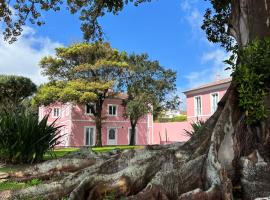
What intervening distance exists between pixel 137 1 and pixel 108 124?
37.0 m

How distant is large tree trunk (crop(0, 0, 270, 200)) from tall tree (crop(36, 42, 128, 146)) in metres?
31.8

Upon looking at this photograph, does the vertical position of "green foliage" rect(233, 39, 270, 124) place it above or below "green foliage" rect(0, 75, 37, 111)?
below

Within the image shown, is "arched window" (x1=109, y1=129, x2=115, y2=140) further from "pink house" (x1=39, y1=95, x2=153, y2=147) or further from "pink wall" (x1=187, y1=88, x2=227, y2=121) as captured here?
"pink wall" (x1=187, y1=88, x2=227, y2=121)

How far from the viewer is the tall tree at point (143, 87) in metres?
43.8

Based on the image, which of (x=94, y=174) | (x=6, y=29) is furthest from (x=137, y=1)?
(x=94, y=174)

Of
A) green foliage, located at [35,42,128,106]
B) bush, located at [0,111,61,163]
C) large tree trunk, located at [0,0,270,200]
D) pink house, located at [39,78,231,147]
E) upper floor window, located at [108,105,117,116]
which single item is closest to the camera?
large tree trunk, located at [0,0,270,200]

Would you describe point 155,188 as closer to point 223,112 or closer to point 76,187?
point 76,187

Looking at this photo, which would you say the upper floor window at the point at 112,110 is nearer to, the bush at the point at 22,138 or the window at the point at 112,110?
the window at the point at 112,110

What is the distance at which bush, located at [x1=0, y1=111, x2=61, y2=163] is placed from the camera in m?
11.1

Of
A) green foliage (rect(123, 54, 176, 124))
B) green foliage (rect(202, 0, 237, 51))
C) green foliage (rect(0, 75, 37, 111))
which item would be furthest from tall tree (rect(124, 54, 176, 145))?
green foliage (rect(202, 0, 237, 51))

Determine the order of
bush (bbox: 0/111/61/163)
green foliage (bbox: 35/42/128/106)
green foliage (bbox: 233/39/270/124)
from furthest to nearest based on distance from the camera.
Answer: green foliage (bbox: 35/42/128/106) < bush (bbox: 0/111/61/163) < green foliage (bbox: 233/39/270/124)

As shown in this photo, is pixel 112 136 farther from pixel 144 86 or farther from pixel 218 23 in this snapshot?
pixel 218 23

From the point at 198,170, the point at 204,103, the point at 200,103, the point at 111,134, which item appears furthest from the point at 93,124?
the point at 198,170

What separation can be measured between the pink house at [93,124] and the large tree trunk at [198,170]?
3975cm
